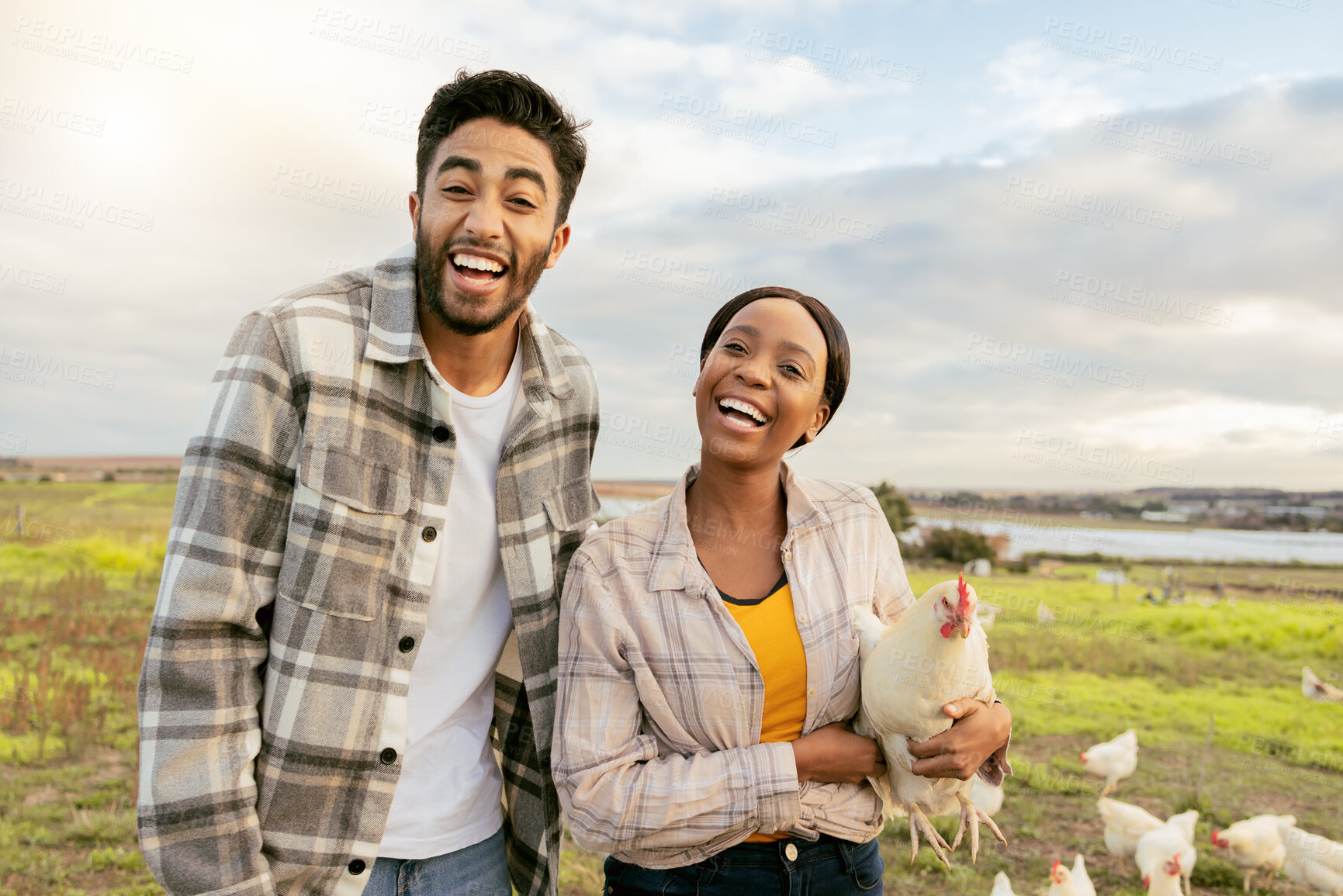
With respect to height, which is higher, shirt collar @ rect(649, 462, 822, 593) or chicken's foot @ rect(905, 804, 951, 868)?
shirt collar @ rect(649, 462, 822, 593)

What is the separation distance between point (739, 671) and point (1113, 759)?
20.4 feet

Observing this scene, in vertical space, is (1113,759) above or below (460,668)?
below

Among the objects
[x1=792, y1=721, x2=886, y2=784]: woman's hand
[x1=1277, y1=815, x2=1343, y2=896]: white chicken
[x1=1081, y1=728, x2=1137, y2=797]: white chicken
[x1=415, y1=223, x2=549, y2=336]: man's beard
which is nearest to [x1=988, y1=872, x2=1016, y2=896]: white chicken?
[x1=1277, y1=815, x2=1343, y2=896]: white chicken

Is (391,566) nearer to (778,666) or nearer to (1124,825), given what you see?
(778,666)

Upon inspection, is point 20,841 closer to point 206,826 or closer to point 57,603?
point 206,826

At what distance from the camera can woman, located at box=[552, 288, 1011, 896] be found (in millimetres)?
2094

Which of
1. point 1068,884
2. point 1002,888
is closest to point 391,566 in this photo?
point 1002,888

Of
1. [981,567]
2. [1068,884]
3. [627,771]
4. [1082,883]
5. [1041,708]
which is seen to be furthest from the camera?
[981,567]

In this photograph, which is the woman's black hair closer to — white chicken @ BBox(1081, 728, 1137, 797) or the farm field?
the farm field

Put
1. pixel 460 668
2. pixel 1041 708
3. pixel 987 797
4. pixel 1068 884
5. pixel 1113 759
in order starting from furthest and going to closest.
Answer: pixel 1041 708
pixel 1113 759
pixel 987 797
pixel 1068 884
pixel 460 668

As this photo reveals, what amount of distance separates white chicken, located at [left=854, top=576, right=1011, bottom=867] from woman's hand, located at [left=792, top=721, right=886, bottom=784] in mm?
60

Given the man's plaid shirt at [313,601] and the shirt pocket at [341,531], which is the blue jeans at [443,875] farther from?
the shirt pocket at [341,531]

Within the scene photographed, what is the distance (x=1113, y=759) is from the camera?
22.7 ft

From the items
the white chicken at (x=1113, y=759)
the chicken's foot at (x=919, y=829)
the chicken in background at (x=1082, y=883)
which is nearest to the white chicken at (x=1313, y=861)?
the white chicken at (x=1113, y=759)
